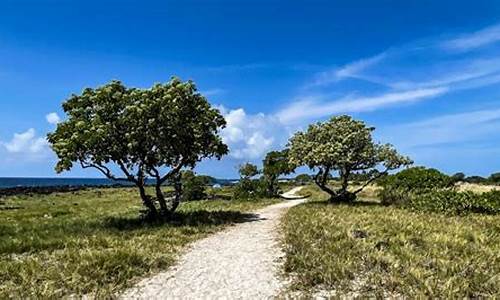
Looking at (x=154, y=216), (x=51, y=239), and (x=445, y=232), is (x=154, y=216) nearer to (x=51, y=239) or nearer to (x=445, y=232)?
(x=51, y=239)

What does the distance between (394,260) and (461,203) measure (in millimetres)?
22483

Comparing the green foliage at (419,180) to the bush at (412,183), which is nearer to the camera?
the bush at (412,183)

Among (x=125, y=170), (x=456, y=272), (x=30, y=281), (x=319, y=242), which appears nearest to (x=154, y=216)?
(x=125, y=170)

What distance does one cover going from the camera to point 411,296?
1123 centimetres

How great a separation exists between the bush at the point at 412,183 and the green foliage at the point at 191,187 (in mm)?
23866

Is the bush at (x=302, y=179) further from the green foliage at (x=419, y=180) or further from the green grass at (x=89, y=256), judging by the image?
the green grass at (x=89, y=256)

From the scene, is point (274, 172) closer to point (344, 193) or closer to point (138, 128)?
point (344, 193)

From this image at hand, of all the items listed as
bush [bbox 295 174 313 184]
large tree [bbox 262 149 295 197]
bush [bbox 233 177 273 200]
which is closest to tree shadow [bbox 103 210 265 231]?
bush [bbox 233 177 273 200]

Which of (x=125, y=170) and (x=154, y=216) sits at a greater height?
(x=125, y=170)

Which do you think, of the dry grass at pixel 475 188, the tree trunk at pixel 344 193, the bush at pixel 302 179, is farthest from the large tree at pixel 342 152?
the bush at pixel 302 179

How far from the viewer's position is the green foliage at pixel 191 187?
61.8 metres

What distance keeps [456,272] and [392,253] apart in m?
2.70

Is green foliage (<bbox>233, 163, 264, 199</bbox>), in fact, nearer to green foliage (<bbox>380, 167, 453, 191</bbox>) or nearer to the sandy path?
green foliage (<bbox>380, 167, 453, 191</bbox>)

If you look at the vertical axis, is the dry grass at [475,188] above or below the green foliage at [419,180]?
below
